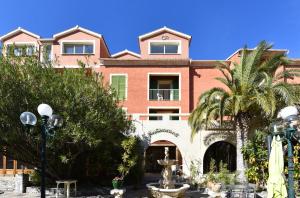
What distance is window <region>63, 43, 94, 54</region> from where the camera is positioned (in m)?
28.4

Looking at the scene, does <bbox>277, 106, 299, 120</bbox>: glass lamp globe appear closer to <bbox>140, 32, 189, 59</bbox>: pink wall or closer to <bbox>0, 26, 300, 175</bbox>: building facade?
<bbox>0, 26, 300, 175</bbox>: building facade

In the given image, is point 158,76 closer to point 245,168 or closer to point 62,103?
point 245,168

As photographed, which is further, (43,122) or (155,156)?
(155,156)

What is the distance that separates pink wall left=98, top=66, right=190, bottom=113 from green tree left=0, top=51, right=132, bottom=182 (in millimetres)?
8843

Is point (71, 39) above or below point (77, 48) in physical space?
above

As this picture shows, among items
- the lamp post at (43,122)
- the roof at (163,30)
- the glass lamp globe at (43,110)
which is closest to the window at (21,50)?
the lamp post at (43,122)

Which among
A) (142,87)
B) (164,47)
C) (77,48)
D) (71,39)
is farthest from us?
(77,48)

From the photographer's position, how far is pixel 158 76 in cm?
2791

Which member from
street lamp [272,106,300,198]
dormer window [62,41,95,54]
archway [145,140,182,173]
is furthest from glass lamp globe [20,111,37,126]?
dormer window [62,41,95,54]

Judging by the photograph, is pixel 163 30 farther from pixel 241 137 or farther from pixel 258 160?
pixel 258 160

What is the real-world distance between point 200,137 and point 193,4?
24.8ft

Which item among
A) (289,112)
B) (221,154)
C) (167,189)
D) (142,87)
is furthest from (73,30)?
(289,112)

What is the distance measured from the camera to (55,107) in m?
14.7

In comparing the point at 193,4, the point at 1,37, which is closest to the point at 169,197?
the point at 193,4
